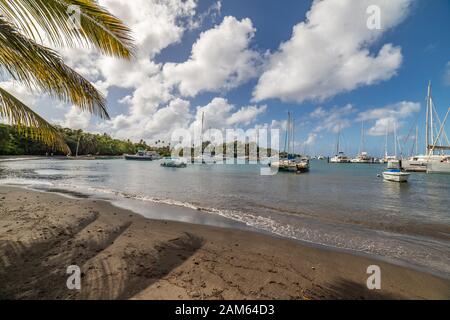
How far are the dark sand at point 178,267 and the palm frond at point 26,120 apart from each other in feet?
8.59

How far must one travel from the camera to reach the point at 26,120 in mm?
4074

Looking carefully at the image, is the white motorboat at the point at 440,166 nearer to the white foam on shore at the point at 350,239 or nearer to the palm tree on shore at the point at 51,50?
the white foam on shore at the point at 350,239

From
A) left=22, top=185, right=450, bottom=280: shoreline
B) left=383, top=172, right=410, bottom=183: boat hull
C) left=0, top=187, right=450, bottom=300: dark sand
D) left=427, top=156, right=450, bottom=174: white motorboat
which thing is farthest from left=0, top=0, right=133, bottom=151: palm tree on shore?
left=427, top=156, right=450, bottom=174: white motorboat

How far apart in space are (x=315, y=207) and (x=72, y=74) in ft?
42.5

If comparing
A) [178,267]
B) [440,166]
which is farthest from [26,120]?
[440,166]

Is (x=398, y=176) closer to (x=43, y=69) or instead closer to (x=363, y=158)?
(x=43, y=69)

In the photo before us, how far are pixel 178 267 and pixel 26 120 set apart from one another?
4513 millimetres

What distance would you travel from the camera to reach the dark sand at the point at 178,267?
3.33 metres

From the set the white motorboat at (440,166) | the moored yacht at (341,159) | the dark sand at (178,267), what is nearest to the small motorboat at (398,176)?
the dark sand at (178,267)

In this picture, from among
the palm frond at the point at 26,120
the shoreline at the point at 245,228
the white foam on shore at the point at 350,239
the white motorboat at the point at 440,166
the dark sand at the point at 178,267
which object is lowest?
the white foam on shore at the point at 350,239

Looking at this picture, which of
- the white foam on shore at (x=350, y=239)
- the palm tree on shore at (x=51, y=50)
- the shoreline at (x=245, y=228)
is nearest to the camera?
the palm tree on shore at (x=51, y=50)
